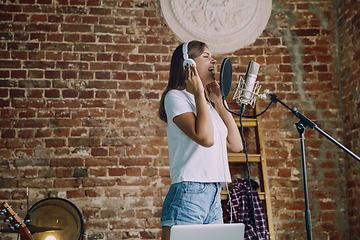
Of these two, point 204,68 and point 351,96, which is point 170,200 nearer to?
point 204,68

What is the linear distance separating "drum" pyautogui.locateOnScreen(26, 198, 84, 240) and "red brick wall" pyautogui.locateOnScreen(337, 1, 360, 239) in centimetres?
226

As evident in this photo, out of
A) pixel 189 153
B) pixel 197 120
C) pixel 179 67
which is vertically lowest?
pixel 189 153

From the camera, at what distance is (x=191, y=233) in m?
1.00

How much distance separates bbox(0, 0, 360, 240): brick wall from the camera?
2.88 metres

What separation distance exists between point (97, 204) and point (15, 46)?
159 centimetres

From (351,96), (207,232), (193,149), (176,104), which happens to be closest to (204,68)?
(176,104)

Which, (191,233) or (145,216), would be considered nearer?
(191,233)

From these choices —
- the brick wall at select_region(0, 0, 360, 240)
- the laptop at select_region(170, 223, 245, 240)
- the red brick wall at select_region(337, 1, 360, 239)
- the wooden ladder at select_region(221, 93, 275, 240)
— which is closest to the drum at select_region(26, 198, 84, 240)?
the brick wall at select_region(0, 0, 360, 240)

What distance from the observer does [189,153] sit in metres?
1.38

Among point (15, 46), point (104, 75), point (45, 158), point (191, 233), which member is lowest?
point (191, 233)

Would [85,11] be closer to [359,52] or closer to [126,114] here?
[126,114]

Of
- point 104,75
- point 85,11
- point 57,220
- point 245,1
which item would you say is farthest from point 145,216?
point 245,1

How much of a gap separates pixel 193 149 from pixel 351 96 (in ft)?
7.14

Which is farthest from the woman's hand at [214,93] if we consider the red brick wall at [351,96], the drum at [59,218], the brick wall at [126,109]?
the red brick wall at [351,96]
